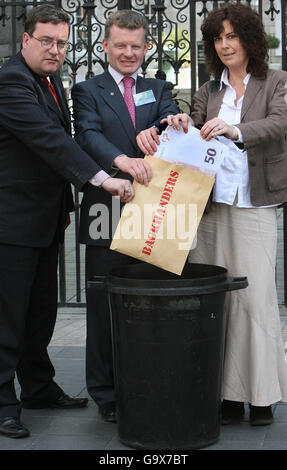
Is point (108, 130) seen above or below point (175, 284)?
above

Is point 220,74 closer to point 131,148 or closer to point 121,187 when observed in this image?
point 131,148

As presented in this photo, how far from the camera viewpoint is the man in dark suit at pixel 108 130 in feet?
13.4

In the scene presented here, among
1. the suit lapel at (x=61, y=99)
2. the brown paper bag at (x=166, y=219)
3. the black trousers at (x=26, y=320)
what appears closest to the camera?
the brown paper bag at (x=166, y=219)

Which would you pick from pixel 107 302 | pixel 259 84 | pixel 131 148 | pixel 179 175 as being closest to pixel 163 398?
pixel 107 302

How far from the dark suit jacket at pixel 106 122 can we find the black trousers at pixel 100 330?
0.30 ft

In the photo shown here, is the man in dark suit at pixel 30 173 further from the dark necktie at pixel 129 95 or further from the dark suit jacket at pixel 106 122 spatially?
the dark necktie at pixel 129 95

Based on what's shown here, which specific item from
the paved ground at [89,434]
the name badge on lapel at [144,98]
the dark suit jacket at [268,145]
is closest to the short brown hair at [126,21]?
the name badge on lapel at [144,98]

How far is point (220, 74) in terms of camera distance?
168 inches

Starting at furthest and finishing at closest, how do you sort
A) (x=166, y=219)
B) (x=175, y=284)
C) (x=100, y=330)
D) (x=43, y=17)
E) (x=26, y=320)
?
(x=26, y=320) < (x=100, y=330) < (x=43, y=17) < (x=166, y=219) < (x=175, y=284)

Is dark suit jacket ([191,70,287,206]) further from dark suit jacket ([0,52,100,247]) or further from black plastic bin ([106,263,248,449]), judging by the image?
dark suit jacket ([0,52,100,247])

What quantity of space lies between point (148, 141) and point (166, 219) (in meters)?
0.39

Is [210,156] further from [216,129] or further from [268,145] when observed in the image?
[268,145]

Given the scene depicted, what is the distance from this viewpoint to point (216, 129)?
3.82 metres

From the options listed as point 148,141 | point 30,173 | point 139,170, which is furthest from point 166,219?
point 30,173
